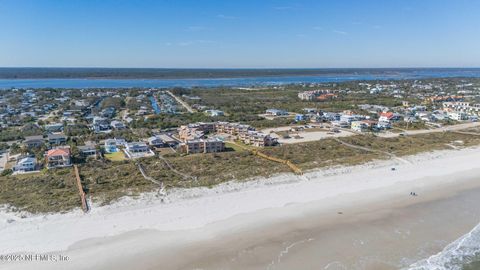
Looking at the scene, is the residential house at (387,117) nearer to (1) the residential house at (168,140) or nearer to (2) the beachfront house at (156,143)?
(1) the residential house at (168,140)

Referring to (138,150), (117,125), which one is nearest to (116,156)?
(138,150)

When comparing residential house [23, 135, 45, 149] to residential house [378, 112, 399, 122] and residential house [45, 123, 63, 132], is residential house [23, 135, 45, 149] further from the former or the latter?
residential house [378, 112, 399, 122]

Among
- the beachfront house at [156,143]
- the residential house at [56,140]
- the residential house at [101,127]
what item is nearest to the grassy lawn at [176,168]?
the beachfront house at [156,143]

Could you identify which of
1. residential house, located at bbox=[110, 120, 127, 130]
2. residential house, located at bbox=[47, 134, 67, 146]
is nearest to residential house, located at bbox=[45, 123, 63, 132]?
residential house, located at bbox=[110, 120, 127, 130]

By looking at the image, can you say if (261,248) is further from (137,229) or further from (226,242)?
(137,229)

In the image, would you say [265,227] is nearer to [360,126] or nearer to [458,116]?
[360,126]
